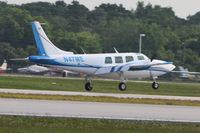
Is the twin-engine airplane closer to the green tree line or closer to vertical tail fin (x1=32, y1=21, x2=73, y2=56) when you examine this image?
vertical tail fin (x1=32, y1=21, x2=73, y2=56)

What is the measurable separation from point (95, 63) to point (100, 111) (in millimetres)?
23391

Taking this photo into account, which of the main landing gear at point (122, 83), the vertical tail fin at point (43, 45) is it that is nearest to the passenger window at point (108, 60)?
the main landing gear at point (122, 83)

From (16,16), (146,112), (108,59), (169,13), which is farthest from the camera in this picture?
(169,13)

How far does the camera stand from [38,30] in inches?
1954

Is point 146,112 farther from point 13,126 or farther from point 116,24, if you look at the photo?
point 116,24

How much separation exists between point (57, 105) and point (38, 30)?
23247 millimetres

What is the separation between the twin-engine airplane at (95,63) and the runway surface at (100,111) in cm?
1911

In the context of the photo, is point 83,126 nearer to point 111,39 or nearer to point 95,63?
point 95,63

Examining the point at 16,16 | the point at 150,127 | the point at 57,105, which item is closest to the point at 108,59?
the point at 57,105

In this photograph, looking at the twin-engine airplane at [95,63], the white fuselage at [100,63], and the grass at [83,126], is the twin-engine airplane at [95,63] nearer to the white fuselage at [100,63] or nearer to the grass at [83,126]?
the white fuselage at [100,63]

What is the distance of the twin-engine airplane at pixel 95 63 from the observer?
155 ft

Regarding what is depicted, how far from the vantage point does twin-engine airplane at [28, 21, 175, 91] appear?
47.1 m

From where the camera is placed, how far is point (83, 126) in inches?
785

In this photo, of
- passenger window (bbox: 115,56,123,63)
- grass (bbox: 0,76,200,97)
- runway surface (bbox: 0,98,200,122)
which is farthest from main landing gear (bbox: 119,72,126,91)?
runway surface (bbox: 0,98,200,122)
